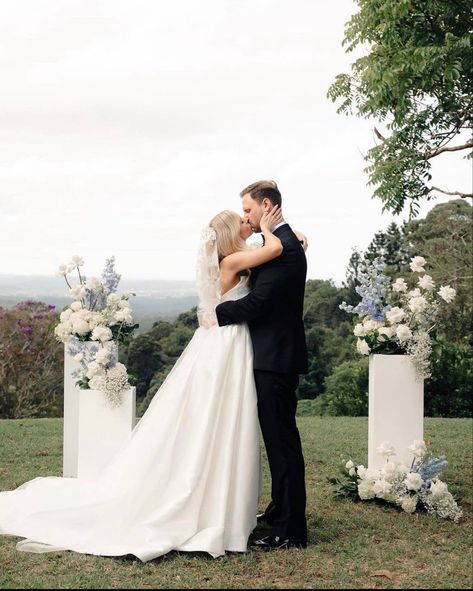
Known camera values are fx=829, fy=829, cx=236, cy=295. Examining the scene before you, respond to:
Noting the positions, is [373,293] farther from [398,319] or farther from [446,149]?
[446,149]

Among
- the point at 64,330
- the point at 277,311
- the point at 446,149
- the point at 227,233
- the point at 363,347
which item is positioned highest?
the point at 446,149

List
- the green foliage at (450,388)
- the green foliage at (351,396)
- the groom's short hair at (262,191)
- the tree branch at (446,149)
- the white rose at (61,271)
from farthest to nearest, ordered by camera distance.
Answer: the green foliage at (351,396)
the green foliage at (450,388)
the tree branch at (446,149)
the white rose at (61,271)
the groom's short hair at (262,191)

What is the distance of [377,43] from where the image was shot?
9305 mm

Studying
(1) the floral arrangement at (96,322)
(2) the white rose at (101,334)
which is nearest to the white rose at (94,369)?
(1) the floral arrangement at (96,322)

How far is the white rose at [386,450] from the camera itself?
682 centimetres

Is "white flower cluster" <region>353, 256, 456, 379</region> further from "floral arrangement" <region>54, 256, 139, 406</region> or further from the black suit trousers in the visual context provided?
"floral arrangement" <region>54, 256, 139, 406</region>

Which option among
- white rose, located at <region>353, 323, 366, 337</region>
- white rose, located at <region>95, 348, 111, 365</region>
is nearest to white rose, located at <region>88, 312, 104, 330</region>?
white rose, located at <region>95, 348, 111, 365</region>

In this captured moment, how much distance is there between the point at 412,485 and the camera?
6758mm

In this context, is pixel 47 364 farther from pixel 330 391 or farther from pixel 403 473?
pixel 403 473

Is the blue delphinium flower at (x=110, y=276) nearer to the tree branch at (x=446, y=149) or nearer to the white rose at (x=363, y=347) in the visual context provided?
the white rose at (x=363, y=347)

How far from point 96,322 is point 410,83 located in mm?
3920

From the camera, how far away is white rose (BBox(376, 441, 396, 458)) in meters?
6.82

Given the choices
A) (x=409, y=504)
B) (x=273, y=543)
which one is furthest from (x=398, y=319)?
(x=273, y=543)

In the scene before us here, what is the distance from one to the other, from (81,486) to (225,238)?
2.13m
